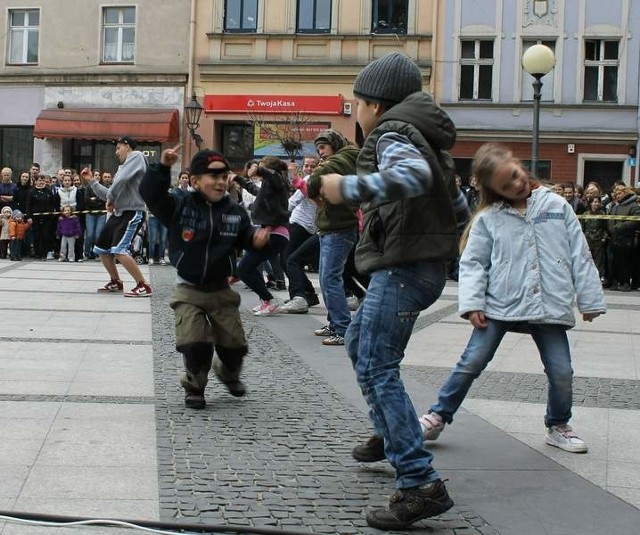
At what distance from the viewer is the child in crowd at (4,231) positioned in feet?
63.9

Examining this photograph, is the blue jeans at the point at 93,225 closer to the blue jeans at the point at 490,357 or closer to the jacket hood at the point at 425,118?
the blue jeans at the point at 490,357

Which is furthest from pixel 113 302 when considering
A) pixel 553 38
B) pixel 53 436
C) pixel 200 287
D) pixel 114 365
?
pixel 553 38

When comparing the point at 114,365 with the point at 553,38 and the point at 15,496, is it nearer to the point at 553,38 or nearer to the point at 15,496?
the point at 15,496

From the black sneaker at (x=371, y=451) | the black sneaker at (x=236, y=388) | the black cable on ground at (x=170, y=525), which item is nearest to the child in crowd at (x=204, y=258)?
the black sneaker at (x=236, y=388)

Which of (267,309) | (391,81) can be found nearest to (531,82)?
(267,309)

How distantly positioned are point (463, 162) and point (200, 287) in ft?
77.8

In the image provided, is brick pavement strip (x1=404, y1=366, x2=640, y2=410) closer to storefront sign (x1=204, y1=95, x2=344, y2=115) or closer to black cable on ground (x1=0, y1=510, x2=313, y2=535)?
black cable on ground (x1=0, y1=510, x2=313, y2=535)

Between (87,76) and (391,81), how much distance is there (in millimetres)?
28364

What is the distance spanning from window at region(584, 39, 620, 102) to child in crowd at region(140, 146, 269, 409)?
81.9 feet

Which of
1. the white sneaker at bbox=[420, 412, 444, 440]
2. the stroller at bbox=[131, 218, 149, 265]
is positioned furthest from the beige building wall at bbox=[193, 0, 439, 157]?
the white sneaker at bbox=[420, 412, 444, 440]

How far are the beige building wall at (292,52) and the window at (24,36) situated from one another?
5.25 meters

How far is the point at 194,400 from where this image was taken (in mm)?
5965

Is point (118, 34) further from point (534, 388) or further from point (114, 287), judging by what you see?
point (534, 388)

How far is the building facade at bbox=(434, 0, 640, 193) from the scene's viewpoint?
28.8 m
